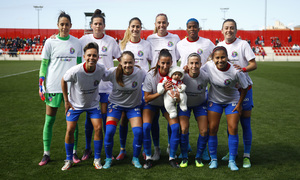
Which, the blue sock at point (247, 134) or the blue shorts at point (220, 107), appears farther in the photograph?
the blue sock at point (247, 134)

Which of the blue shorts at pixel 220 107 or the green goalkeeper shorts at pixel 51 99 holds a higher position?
the green goalkeeper shorts at pixel 51 99

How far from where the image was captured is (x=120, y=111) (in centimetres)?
431

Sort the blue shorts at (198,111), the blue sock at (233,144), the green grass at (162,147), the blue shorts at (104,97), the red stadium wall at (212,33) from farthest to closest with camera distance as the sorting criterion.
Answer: the red stadium wall at (212,33) < the blue shorts at (104,97) < the blue shorts at (198,111) < the blue sock at (233,144) < the green grass at (162,147)

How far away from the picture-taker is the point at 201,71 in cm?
420

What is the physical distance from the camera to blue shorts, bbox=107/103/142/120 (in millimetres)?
4234

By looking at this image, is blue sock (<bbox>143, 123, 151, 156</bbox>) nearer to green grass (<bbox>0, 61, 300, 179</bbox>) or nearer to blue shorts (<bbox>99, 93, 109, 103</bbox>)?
green grass (<bbox>0, 61, 300, 179</bbox>)

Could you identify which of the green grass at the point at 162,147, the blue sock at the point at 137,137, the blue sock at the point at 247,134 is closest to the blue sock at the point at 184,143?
the green grass at the point at 162,147

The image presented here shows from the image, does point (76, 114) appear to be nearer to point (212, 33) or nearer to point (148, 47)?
point (148, 47)

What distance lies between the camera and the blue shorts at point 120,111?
423cm

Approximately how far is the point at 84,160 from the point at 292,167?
2.96 meters

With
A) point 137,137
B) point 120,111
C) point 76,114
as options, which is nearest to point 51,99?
point 76,114

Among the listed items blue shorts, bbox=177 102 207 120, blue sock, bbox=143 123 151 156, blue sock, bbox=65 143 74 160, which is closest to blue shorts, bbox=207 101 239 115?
blue shorts, bbox=177 102 207 120

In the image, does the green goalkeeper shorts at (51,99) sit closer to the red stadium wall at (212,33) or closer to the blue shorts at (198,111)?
the blue shorts at (198,111)

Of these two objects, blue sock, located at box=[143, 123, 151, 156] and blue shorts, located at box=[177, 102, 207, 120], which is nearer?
blue sock, located at box=[143, 123, 151, 156]
